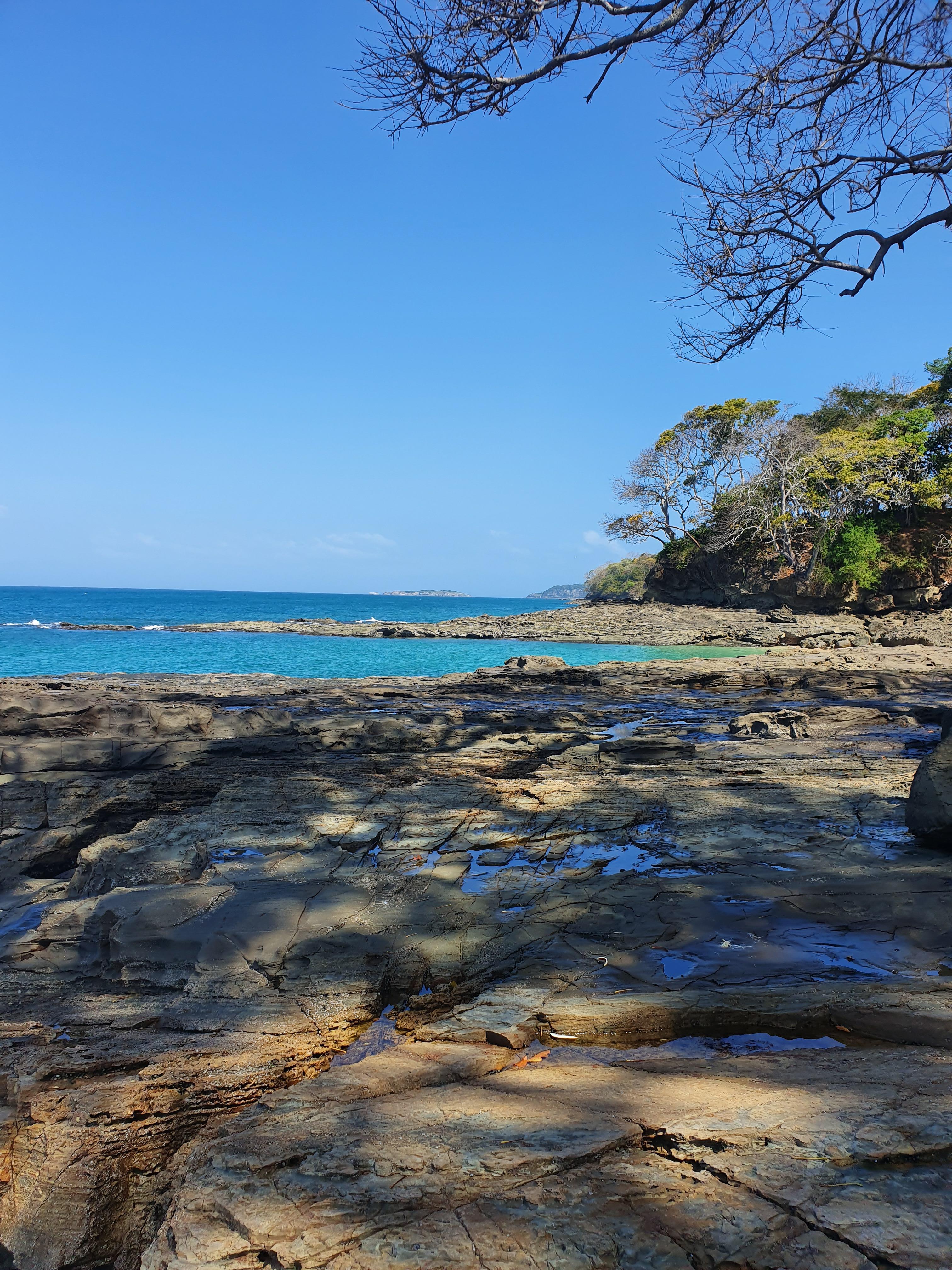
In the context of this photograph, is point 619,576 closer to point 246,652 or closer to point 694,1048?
point 246,652

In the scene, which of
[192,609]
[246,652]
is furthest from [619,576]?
[246,652]

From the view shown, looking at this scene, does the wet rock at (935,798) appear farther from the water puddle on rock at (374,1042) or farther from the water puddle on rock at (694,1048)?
the water puddle on rock at (374,1042)

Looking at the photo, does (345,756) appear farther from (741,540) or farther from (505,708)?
(741,540)

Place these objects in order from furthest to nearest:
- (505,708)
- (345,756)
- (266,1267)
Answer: (505,708)
(345,756)
(266,1267)

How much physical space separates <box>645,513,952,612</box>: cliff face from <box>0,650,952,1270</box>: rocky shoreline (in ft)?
97.1

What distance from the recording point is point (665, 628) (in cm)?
3469

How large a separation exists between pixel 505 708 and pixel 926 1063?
10746 millimetres

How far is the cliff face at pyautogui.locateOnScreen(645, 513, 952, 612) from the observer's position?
32594mm

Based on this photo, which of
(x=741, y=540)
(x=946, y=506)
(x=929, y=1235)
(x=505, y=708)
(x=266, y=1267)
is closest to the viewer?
(x=929, y=1235)

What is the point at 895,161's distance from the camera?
15.1ft

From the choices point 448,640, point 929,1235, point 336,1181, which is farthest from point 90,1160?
point 448,640

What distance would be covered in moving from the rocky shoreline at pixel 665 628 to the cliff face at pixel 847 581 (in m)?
0.68

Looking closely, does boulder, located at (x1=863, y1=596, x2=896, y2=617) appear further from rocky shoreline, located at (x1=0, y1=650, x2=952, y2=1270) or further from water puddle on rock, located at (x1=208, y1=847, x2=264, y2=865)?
water puddle on rock, located at (x1=208, y1=847, x2=264, y2=865)

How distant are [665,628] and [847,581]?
8889mm
